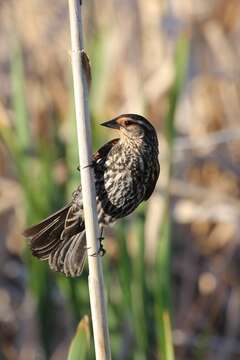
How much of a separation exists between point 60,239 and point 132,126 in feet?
0.90

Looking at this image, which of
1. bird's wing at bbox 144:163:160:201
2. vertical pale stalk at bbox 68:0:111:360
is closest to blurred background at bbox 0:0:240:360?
bird's wing at bbox 144:163:160:201

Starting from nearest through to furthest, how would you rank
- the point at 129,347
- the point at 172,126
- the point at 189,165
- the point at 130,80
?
1. the point at 172,126
2. the point at 129,347
3. the point at 130,80
4. the point at 189,165

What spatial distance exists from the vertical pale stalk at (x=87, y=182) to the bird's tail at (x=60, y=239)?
221mm

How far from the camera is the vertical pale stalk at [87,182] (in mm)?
1360

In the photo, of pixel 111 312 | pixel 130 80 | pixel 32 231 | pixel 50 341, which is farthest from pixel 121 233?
pixel 130 80

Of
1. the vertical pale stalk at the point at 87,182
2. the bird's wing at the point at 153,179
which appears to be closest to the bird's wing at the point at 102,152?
the bird's wing at the point at 153,179

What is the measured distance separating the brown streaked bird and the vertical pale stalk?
0.22m

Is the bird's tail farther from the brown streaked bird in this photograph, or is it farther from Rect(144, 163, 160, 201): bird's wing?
Rect(144, 163, 160, 201): bird's wing

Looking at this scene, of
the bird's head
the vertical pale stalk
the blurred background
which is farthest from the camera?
the blurred background

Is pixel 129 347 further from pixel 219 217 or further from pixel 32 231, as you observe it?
pixel 32 231

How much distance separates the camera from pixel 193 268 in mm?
3326

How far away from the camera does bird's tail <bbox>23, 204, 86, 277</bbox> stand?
1701 millimetres

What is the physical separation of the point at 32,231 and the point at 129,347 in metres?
1.27

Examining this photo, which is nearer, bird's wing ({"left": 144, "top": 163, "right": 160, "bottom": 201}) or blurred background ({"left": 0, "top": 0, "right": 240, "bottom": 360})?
bird's wing ({"left": 144, "top": 163, "right": 160, "bottom": 201})
